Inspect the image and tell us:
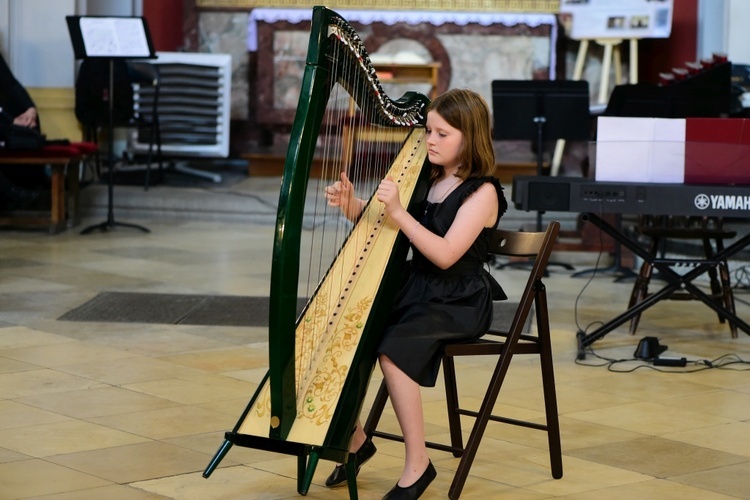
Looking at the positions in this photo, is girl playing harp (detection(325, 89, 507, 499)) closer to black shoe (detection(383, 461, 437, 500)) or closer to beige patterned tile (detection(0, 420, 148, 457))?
black shoe (detection(383, 461, 437, 500))

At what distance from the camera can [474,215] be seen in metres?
3.37

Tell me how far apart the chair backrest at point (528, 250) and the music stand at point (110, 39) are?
575 cm

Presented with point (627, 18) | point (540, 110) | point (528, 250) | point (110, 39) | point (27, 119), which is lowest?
point (528, 250)

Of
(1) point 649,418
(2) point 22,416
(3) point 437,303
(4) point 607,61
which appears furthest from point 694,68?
(2) point 22,416

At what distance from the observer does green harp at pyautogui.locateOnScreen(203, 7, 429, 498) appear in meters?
2.72

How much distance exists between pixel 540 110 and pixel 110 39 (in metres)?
3.19

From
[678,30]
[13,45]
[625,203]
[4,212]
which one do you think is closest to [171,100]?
[13,45]

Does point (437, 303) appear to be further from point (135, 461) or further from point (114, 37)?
point (114, 37)

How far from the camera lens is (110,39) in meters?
8.99

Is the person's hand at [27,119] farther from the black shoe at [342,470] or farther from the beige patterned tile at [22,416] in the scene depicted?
the black shoe at [342,470]

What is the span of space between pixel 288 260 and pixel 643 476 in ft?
4.82

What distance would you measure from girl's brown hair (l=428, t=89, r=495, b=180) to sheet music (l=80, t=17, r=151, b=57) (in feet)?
19.7

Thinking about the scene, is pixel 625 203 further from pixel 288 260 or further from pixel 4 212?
pixel 4 212

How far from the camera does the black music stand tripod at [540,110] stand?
7926 millimetres
